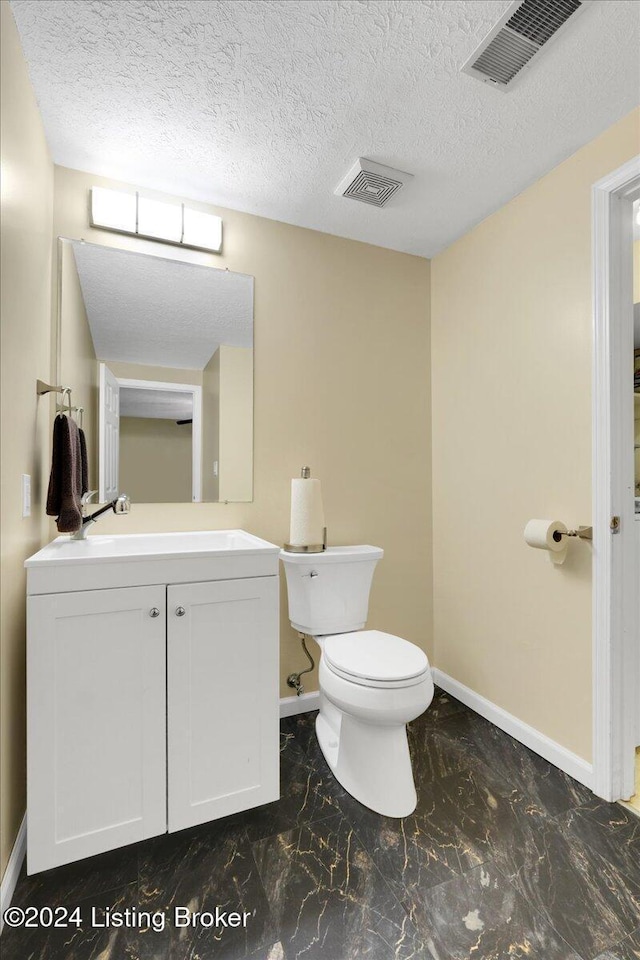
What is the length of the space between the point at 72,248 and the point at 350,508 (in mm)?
1644

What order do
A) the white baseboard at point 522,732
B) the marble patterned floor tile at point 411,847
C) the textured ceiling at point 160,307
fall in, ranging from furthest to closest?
the textured ceiling at point 160,307 → the white baseboard at point 522,732 → the marble patterned floor tile at point 411,847

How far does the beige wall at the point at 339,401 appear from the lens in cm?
221

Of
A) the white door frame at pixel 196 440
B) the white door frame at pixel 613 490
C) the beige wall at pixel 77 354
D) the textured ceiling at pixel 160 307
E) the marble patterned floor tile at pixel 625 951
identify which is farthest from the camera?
the white door frame at pixel 196 440

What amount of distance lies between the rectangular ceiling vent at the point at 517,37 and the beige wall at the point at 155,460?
1601 millimetres

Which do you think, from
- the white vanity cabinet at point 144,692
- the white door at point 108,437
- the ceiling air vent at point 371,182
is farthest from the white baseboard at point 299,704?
the ceiling air vent at point 371,182

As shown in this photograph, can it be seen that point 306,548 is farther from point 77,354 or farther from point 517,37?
point 517,37

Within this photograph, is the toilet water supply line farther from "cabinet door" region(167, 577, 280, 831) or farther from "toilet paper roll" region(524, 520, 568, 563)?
"toilet paper roll" region(524, 520, 568, 563)

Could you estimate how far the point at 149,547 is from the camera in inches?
67.2

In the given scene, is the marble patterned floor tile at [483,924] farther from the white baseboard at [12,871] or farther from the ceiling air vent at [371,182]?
the ceiling air vent at [371,182]

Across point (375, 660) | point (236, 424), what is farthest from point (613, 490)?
point (236, 424)

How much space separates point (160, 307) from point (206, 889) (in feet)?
6.72

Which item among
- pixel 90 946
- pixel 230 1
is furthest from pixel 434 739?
pixel 230 1

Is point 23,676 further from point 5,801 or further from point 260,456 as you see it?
point 260,456

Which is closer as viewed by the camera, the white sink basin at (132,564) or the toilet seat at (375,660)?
the white sink basin at (132,564)
